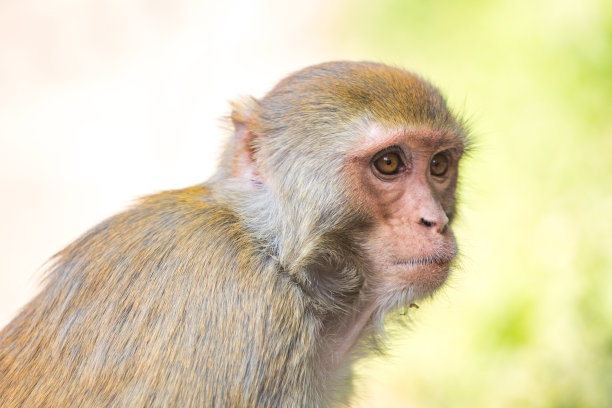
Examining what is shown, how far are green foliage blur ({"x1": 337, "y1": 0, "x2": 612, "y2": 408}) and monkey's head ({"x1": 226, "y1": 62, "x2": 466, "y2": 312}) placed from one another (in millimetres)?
783

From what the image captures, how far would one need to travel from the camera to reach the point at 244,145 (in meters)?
3.49

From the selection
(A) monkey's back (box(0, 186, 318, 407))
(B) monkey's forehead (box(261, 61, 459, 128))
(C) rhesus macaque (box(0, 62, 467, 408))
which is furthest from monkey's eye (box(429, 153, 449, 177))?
(A) monkey's back (box(0, 186, 318, 407))

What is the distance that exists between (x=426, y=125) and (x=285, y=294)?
100 centimetres

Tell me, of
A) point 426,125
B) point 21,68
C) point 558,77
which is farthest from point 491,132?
point 21,68

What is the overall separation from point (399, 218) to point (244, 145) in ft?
2.59

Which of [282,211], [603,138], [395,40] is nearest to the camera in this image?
[282,211]

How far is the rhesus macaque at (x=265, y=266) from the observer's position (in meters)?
2.95

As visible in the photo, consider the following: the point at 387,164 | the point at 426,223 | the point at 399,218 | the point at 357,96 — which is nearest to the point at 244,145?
the point at 357,96

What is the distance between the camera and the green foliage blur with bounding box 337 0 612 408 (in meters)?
5.14

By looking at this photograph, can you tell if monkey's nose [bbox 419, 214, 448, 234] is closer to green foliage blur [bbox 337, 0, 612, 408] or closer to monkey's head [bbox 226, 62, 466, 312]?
monkey's head [bbox 226, 62, 466, 312]

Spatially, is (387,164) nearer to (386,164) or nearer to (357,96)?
(386,164)

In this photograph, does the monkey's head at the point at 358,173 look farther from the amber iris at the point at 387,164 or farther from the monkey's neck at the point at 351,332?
the monkey's neck at the point at 351,332

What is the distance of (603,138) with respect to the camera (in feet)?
19.5

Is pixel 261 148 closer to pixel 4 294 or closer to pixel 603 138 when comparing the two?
pixel 603 138
